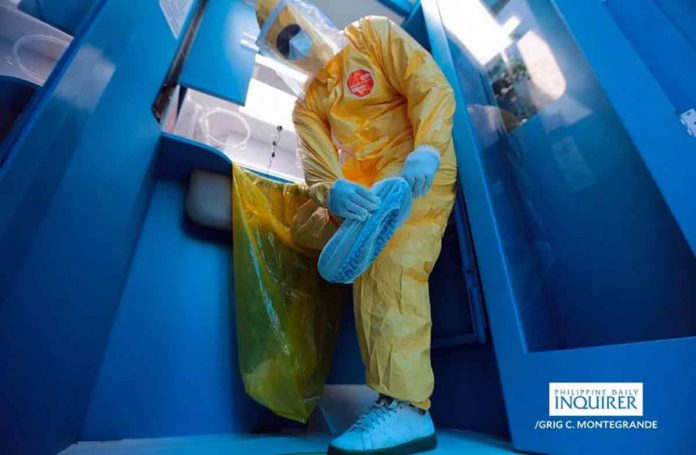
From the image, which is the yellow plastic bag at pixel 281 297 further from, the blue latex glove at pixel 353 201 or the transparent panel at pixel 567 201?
the transparent panel at pixel 567 201

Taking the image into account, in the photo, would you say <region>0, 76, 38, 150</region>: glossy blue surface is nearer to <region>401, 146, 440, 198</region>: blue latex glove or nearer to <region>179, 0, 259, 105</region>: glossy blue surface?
<region>401, 146, 440, 198</region>: blue latex glove

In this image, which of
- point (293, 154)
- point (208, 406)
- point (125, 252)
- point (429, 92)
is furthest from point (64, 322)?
point (293, 154)

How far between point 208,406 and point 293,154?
144 centimetres

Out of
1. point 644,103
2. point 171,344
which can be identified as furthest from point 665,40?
point 171,344

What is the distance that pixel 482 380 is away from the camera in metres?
Answer: 0.82

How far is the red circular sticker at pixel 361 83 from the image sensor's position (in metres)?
0.85

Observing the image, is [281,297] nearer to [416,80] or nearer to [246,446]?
[246,446]

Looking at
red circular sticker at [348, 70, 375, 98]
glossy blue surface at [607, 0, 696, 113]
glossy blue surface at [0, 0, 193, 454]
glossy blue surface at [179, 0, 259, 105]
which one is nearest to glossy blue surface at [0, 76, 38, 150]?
glossy blue surface at [0, 0, 193, 454]

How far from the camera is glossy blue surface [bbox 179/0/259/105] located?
1.05 m

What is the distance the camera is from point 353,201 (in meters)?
0.61

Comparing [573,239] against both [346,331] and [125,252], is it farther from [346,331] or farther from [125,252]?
[125,252]

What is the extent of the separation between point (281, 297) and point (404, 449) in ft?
1.46

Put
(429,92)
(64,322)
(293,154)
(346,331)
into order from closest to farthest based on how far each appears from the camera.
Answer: (64,322), (429,92), (346,331), (293,154)

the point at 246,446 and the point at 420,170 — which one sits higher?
the point at 420,170
